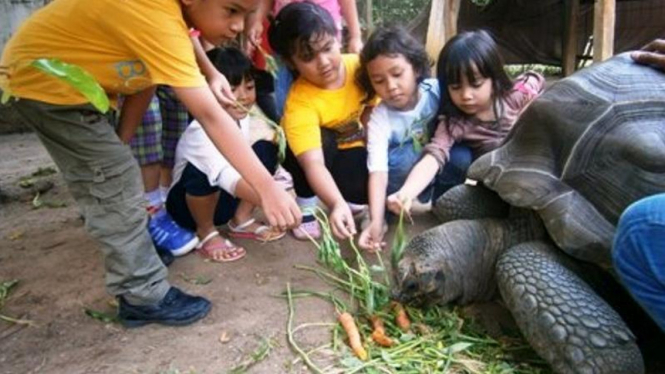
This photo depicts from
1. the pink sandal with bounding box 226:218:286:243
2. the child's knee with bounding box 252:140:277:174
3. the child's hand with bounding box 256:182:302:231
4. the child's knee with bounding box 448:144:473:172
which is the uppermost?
the child's hand with bounding box 256:182:302:231

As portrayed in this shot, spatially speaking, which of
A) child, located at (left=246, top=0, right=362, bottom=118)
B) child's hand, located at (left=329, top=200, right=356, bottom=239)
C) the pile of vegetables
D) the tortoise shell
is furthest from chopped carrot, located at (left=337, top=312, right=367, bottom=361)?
child, located at (left=246, top=0, right=362, bottom=118)

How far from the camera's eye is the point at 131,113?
1999mm

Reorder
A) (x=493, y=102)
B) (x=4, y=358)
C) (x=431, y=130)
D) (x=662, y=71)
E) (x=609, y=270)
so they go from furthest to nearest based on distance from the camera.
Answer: (x=431, y=130), (x=493, y=102), (x=662, y=71), (x=4, y=358), (x=609, y=270)

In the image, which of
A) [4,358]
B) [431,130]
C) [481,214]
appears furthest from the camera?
[431,130]

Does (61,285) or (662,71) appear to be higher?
(662,71)

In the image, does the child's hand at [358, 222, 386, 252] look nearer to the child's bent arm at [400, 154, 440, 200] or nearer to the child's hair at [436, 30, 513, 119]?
the child's bent arm at [400, 154, 440, 200]

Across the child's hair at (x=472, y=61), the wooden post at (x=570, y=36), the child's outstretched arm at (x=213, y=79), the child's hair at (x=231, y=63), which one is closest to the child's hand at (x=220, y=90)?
the child's outstretched arm at (x=213, y=79)

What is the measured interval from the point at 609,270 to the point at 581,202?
0.62 feet

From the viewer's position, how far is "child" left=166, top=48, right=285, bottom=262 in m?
2.15

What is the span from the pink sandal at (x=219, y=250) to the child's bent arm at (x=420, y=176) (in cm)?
68

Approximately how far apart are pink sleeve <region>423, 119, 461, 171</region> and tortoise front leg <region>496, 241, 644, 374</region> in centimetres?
84

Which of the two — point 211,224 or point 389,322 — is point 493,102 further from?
point 211,224

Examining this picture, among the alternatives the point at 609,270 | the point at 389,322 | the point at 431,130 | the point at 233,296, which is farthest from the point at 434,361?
the point at 431,130

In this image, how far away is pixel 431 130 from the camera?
2.45 m
